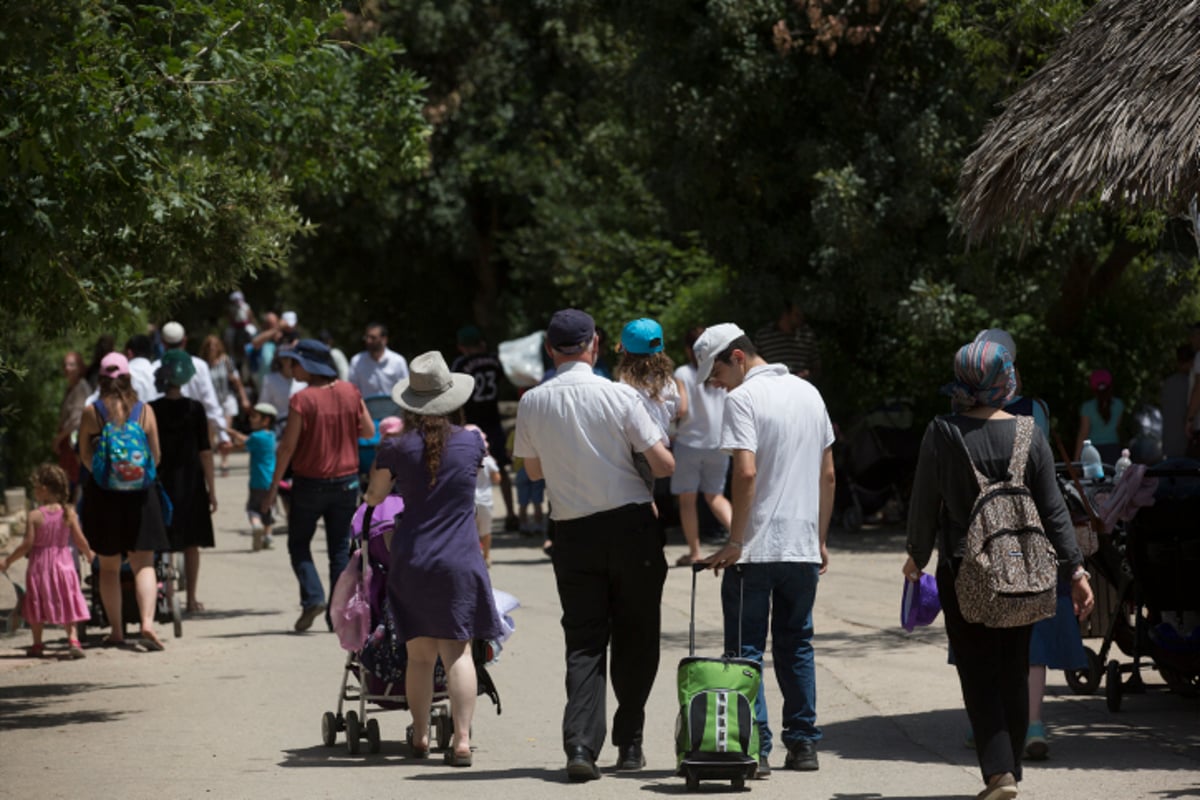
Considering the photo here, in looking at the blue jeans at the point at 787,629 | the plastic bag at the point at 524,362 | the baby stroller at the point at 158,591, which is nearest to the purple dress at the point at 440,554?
the blue jeans at the point at 787,629

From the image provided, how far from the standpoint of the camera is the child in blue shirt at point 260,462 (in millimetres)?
17125

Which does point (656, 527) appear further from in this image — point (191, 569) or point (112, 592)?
point (191, 569)

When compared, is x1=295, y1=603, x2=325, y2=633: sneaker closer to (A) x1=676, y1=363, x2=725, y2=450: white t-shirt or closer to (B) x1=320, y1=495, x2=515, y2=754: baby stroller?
(A) x1=676, y1=363, x2=725, y2=450: white t-shirt

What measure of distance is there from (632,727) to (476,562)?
1.01 meters

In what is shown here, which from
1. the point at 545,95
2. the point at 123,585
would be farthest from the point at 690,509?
the point at 545,95

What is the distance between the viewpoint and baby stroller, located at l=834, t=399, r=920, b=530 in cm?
1783

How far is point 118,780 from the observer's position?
8.16m

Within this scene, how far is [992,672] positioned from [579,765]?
1.78 meters

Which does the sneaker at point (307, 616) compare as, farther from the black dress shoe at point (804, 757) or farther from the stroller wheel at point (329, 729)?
the black dress shoe at point (804, 757)

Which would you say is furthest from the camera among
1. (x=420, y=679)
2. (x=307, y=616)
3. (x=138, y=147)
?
(x=307, y=616)

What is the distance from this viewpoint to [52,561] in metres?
12.0

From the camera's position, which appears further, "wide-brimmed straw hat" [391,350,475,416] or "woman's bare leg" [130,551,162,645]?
"woman's bare leg" [130,551,162,645]

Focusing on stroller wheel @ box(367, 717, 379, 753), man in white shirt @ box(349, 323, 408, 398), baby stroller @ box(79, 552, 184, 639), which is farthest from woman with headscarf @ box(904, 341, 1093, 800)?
man in white shirt @ box(349, 323, 408, 398)

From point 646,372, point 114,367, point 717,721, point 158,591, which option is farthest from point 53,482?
point 717,721
